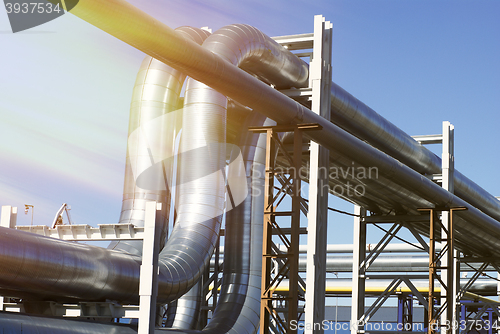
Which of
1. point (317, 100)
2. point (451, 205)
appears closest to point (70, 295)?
point (317, 100)

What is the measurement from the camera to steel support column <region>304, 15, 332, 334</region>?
16312 mm

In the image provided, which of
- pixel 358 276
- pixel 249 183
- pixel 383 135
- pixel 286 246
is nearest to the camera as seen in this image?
pixel 286 246

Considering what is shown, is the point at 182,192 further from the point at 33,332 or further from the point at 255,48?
the point at 33,332

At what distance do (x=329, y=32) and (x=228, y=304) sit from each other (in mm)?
8172

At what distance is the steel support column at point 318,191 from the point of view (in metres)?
16.3

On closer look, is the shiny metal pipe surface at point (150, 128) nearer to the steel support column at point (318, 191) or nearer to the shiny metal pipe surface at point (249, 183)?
the shiny metal pipe surface at point (249, 183)

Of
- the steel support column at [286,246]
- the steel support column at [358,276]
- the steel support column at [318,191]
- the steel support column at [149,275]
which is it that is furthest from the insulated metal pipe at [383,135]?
the steel support column at [149,275]

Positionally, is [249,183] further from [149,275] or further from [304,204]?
[149,275]

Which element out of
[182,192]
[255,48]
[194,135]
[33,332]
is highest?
[255,48]

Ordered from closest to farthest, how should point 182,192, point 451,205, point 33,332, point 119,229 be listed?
point 33,332 → point 119,229 → point 182,192 → point 451,205

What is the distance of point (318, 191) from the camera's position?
17.0 metres

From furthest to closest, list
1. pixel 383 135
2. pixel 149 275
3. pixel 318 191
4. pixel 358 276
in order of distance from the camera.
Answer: pixel 358 276
pixel 383 135
pixel 318 191
pixel 149 275

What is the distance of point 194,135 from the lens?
16.9 meters

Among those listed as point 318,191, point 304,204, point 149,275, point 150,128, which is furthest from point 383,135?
point 149,275
